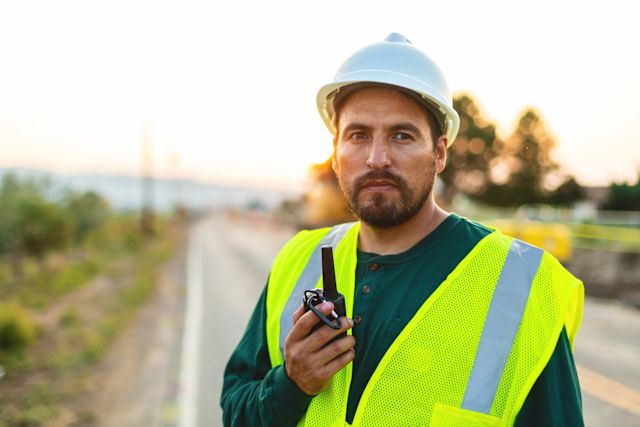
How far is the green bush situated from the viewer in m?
8.21

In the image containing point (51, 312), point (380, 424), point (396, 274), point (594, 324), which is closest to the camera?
point (380, 424)

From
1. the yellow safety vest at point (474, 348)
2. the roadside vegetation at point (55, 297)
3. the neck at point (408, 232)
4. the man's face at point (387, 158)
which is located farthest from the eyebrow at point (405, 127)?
the roadside vegetation at point (55, 297)

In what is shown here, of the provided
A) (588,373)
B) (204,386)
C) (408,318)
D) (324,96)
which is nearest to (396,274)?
(408,318)

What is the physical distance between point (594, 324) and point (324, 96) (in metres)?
8.96

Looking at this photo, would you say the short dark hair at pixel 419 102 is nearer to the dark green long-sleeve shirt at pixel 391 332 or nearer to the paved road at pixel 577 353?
the dark green long-sleeve shirt at pixel 391 332

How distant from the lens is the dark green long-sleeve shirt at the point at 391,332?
146 centimetres

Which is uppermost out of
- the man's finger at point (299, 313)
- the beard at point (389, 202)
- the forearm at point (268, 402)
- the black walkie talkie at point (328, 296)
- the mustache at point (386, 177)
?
the mustache at point (386, 177)

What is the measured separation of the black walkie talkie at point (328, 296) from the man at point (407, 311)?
3cm

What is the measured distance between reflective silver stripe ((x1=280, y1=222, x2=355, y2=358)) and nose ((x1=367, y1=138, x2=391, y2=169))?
44 cm

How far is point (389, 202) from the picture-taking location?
1802 mm

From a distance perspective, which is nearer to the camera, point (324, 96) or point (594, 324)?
point (324, 96)

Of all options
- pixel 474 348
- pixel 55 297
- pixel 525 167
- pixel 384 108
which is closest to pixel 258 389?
pixel 474 348

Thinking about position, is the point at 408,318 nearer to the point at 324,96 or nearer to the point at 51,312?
the point at 324,96

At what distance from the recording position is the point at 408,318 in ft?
5.41
